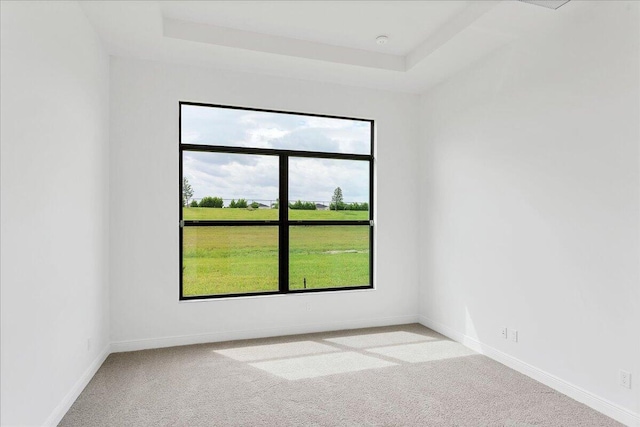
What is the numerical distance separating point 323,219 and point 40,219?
279 cm

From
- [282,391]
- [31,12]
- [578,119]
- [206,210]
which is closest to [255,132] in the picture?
[206,210]

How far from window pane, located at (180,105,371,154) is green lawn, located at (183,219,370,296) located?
2.59 ft

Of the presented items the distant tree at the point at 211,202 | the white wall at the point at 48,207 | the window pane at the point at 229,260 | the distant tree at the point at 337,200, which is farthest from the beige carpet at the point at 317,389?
the distant tree at the point at 337,200

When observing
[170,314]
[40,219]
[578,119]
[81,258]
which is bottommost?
[170,314]

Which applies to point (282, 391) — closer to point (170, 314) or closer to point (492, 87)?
point (170, 314)

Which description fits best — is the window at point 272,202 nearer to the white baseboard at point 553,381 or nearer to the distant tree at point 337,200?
the distant tree at point 337,200

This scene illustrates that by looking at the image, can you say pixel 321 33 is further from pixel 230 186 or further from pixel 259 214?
pixel 259 214

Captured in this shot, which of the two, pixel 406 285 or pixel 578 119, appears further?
pixel 406 285

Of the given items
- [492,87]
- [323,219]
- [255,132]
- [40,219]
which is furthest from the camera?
[323,219]

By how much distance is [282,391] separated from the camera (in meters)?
2.84

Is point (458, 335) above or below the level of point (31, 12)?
below

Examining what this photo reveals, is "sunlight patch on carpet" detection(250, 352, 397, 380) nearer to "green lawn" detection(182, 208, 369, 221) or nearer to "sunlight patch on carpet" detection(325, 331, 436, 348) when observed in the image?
"sunlight patch on carpet" detection(325, 331, 436, 348)

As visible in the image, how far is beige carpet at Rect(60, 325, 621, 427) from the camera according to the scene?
2.47m

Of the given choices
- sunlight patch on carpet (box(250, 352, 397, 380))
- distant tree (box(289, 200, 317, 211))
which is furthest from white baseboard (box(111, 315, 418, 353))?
distant tree (box(289, 200, 317, 211))
